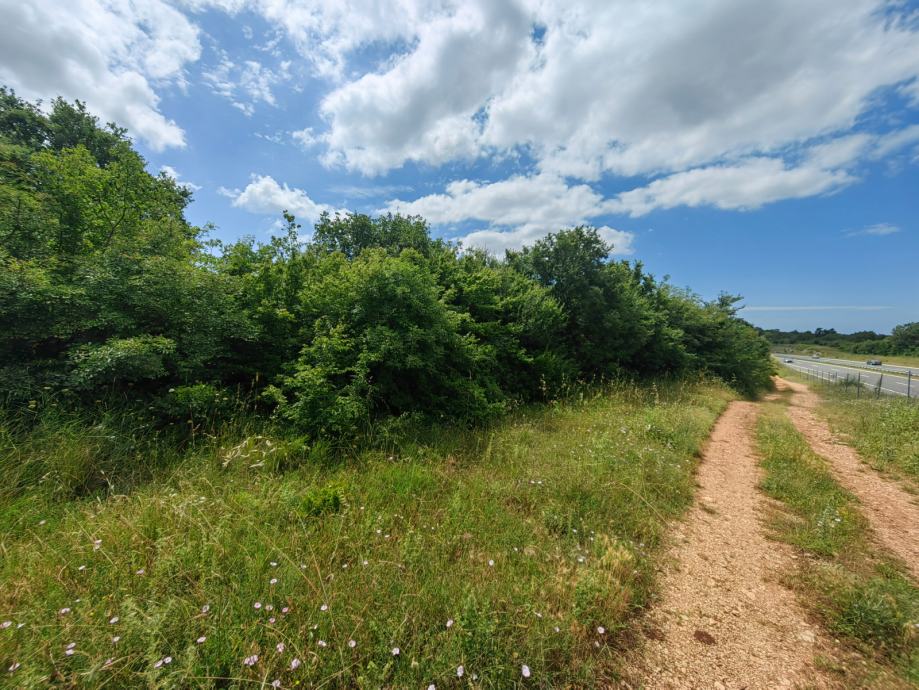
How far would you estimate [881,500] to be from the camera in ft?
14.6

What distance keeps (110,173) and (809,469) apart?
12522 millimetres

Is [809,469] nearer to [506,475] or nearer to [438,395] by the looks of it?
[506,475]

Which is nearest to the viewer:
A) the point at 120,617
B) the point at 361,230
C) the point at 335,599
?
the point at 120,617

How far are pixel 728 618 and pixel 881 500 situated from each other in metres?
4.28

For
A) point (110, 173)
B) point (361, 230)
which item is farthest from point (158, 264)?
point (361, 230)

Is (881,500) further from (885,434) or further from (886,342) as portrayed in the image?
(886,342)

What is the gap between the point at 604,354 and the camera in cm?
1108

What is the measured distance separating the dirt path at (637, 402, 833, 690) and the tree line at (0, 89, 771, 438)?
358 cm

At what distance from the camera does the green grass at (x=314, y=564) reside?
1792mm

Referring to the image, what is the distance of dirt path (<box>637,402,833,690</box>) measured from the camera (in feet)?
6.73

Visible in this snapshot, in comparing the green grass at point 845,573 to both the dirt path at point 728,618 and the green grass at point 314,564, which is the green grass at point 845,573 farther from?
the green grass at point 314,564

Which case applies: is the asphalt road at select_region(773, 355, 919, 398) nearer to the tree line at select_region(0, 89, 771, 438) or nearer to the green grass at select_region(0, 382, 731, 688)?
the tree line at select_region(0, 89, 771, 438)

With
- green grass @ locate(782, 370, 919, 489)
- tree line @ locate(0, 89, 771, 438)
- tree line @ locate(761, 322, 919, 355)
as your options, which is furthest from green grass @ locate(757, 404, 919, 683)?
tree line @ locate(761, 322, 919, 355)

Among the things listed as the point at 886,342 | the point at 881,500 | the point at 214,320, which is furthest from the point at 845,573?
the point at 886,342
